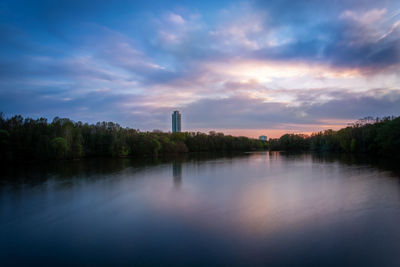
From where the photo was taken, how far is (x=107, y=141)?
57.4m

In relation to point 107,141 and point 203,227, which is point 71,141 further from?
point 203,227

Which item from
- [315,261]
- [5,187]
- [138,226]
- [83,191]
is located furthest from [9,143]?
[315,261]

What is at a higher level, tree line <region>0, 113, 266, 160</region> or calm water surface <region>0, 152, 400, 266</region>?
tree line <region>0, 113, 266, 160</region>

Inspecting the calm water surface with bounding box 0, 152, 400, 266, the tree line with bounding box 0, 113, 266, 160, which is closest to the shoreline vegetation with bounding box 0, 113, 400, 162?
the tree line with bounding box 0, 113, 266, 160

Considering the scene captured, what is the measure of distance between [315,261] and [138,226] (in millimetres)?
6200

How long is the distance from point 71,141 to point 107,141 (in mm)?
11571

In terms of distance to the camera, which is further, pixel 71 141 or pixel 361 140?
pixel 361 140

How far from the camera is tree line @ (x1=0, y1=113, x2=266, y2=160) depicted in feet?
134

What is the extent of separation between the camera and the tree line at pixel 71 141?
1613 inches

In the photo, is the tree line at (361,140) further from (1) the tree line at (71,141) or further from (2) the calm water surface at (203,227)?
(1) the tree line at (71,141)

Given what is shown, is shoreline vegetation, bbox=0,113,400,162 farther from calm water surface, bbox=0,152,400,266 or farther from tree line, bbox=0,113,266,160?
calm water surface, bbox=0,152,400,266

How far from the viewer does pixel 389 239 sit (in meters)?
7.60

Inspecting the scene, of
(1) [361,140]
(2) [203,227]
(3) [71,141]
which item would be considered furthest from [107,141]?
(1) [361,140]

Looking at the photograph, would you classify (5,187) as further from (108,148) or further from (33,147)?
(108,148)
